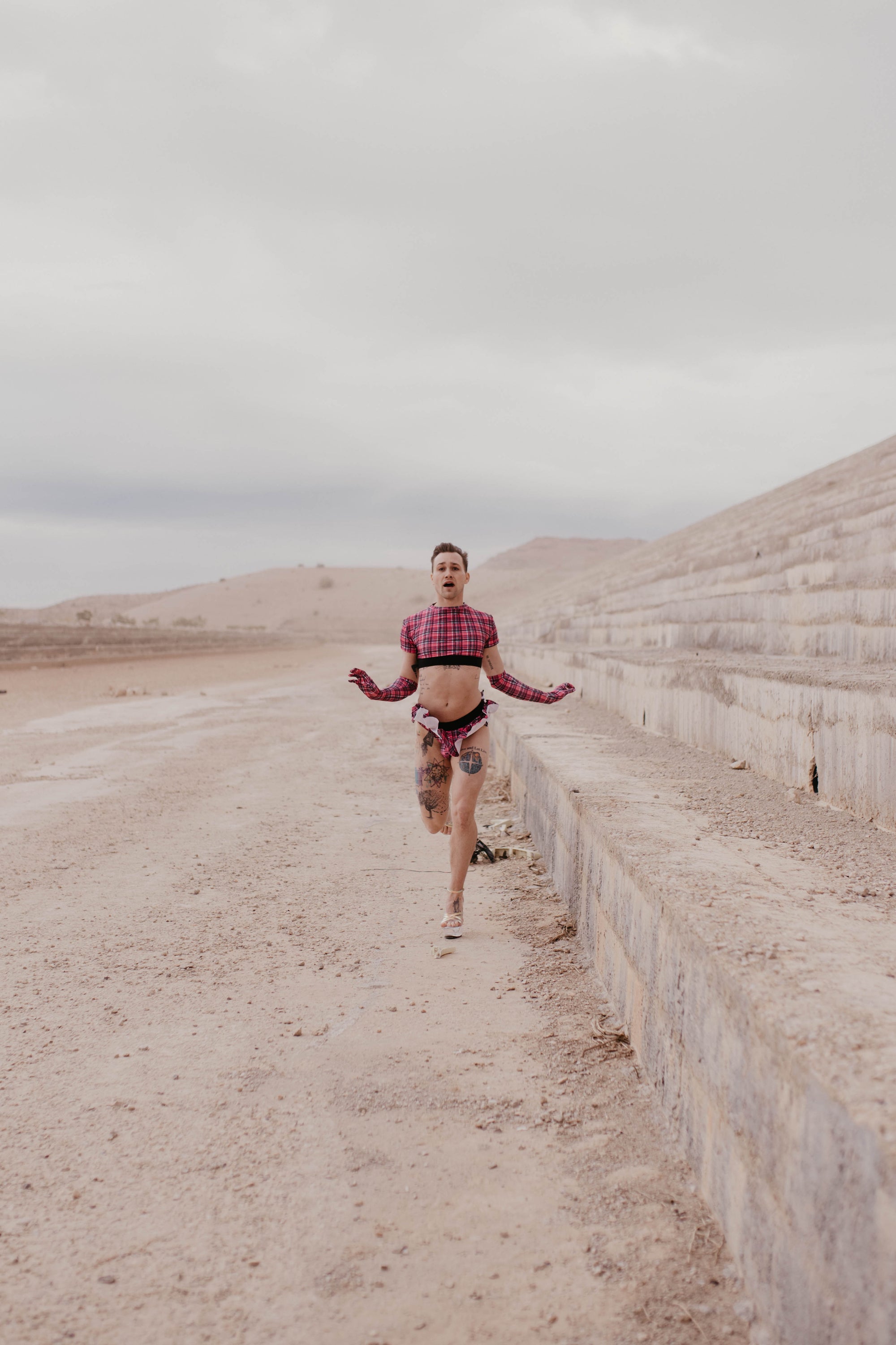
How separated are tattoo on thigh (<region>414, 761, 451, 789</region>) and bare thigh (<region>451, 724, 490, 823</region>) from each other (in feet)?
0.19

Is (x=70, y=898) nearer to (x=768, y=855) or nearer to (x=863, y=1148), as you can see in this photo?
(x=768, y=855)

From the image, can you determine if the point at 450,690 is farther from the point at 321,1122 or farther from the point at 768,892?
the point at 321,1122

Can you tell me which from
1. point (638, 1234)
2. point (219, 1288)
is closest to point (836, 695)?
point (638, 1234)

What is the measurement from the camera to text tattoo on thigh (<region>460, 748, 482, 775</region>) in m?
3.64

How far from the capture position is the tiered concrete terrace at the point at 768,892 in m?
1.36

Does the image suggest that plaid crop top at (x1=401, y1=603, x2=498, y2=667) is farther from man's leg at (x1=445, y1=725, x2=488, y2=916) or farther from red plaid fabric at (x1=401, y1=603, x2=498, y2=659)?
man's leg at (x1=445, y1=725, x2=488, y2=916)

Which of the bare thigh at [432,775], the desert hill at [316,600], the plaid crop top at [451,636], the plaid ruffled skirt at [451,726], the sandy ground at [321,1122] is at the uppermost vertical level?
the desert hill at [316,600]

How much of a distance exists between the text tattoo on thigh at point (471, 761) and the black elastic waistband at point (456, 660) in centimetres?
37

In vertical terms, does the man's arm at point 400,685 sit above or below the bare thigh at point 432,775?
above

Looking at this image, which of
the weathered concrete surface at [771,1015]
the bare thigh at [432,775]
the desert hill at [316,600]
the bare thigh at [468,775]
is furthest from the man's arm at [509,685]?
the desert hill at [316,600]

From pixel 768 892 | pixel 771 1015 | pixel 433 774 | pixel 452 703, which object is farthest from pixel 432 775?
pixel 771 1015

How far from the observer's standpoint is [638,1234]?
179 cm

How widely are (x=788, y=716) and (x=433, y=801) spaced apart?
5.56 ft

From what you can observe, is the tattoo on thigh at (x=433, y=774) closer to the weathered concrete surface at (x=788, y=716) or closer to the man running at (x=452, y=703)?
the man running at (x=452, y=703)
